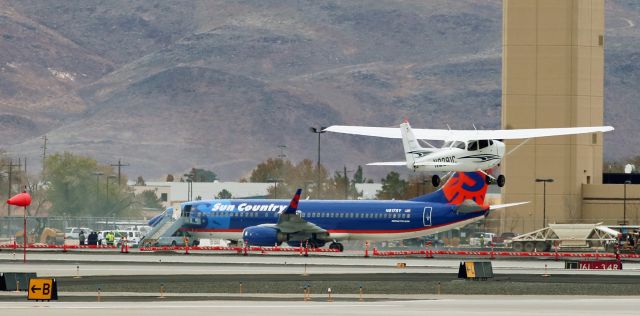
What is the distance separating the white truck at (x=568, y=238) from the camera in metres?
123

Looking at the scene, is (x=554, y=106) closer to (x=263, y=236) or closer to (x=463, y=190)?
(x=463, y=190)

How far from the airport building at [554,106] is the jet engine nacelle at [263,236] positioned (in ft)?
181

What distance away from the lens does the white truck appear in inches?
4855

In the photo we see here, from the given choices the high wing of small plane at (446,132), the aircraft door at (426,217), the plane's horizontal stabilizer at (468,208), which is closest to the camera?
the high wing of small plane at (446,132)

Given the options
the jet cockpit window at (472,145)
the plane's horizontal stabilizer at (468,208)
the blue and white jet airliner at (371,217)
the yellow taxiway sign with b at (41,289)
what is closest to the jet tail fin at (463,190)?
the blue and white jet airliner at (371,217)

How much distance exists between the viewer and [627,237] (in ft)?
393

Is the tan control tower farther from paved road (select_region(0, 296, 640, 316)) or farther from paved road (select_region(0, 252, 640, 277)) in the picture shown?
paved road (select_region(0, 296, 640, 316))

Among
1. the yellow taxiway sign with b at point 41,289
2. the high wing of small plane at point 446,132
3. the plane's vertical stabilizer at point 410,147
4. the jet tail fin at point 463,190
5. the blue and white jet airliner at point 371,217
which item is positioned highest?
the high wing of small plane at point 446,132

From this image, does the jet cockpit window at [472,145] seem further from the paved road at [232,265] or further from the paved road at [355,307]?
the paved road at [355,307]

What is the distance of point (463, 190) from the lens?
11594cm

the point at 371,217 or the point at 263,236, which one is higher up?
the point at 371,217

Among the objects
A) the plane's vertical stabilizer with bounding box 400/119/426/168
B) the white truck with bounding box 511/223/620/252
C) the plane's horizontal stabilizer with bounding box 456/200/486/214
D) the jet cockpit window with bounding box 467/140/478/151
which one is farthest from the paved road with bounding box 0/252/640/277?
the white truck with bounding box 511/223/620/252

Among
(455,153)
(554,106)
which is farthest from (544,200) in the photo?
(455,153)

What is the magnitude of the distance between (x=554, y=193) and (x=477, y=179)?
55.3 meters
